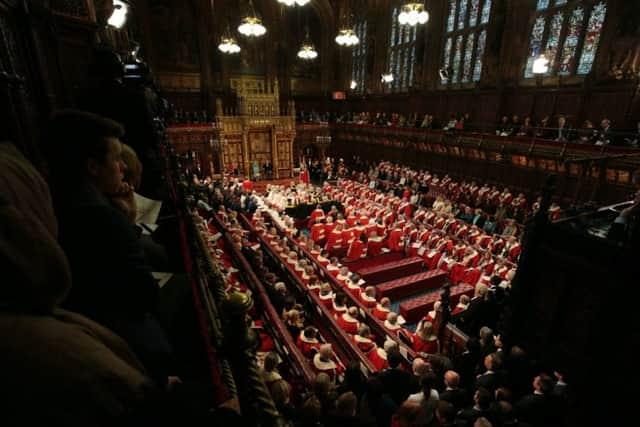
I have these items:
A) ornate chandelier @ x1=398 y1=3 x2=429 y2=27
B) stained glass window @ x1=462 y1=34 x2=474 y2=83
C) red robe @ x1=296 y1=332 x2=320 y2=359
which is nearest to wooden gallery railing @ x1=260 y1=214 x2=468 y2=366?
red robe @ x1=296 y1=332 x2=320 y2=359

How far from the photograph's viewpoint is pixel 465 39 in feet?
51.9

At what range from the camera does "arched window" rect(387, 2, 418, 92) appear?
1931 centimetres

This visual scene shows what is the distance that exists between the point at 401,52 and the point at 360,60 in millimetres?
4237

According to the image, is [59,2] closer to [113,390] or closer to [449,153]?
[113,390]

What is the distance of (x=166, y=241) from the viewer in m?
3.66

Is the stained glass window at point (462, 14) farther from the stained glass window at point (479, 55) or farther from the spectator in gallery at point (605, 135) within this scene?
the spectator in gallery at point (605, 135)

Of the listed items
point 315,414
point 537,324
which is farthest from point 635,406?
point 315,414

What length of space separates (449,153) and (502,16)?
6204 millimetres

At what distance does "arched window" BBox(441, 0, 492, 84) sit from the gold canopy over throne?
33.1ft

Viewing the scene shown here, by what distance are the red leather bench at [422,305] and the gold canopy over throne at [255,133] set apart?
15.8 metres

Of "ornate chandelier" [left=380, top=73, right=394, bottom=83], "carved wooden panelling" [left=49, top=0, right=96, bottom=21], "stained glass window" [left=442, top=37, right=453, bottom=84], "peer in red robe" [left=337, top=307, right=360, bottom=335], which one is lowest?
"peer in red robe" [left=337, top=307, right=360, bottom=335]

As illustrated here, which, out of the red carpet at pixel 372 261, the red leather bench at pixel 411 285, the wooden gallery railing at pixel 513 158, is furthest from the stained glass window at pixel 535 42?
the red leather bench at pixel 411 285

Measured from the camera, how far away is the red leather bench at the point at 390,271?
9328 mm

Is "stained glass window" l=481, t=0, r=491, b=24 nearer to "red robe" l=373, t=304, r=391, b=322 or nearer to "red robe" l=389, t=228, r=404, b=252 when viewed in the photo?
"red robe" l=389, t=228, r=404, b=252
